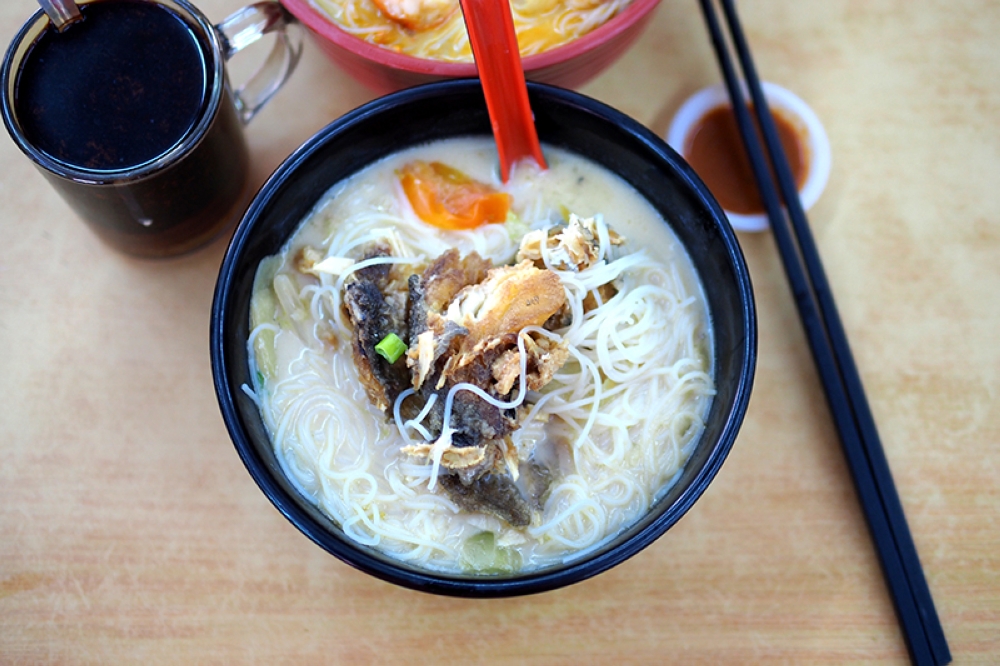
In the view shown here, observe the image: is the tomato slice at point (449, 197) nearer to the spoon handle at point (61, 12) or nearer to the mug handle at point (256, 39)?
the mug handle at point (256, 39)

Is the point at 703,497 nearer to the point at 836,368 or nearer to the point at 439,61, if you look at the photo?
the point at 836,368

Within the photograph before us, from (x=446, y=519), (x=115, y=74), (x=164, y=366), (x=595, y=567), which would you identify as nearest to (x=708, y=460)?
(x=595, y=567)

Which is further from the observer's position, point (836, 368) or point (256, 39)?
point (836, 368)

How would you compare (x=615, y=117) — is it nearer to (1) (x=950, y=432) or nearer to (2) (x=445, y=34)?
(2) (x=445, y=34)

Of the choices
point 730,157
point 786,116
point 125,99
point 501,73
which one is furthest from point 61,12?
point 786,116

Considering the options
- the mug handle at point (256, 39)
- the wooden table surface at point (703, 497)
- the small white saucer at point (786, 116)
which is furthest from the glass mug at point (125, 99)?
the small white saucer at point (786, 116)

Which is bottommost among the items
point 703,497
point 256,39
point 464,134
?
point 703,497

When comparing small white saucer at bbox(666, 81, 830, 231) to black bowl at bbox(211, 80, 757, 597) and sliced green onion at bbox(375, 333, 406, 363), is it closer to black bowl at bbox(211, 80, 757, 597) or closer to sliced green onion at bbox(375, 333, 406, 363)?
black bowl at bbox(211, 80, 757, 597)
